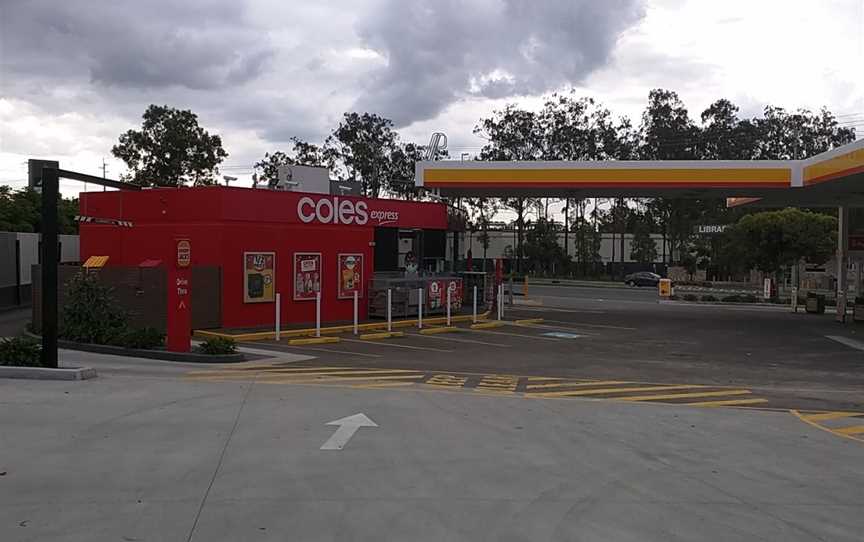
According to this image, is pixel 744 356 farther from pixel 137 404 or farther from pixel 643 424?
pixel 137 404

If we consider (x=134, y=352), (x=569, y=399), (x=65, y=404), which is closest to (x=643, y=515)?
(x=569, y=399)

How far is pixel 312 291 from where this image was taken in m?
24.0

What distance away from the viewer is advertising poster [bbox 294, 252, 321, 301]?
23.6 m

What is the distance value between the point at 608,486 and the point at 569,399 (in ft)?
16.8

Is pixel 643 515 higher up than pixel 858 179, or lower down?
lower down

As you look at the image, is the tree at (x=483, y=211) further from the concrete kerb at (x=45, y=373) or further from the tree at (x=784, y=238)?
the concrete kerb at (x=45, y=373)

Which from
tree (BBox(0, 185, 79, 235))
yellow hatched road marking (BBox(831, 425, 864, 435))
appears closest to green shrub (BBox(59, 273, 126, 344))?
yellow hatched road marking (BBox(831, 425, 864, 435))

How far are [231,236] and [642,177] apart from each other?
15.4m

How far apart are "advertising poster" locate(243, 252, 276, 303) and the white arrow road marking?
42.1 feet

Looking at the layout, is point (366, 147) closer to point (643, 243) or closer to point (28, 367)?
point (643, 243)

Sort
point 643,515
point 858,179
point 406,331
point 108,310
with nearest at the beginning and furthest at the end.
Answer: point 643,515 < point 108,310 < point 406,331 < point 858,179

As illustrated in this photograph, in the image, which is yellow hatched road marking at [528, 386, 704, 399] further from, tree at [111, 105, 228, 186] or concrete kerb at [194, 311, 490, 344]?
tree at [111, 105, 228, 186]

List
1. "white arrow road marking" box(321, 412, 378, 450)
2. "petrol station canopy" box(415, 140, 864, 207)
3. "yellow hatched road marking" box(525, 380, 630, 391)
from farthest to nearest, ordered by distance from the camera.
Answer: "petrol station canopy" box(415, 140, 864, 207) → "yellow hatched road marking" box(525, 380, 630, 391) → "white arrow road marking" box(321, 412, 378, 450)

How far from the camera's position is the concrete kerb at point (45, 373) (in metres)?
12.3
